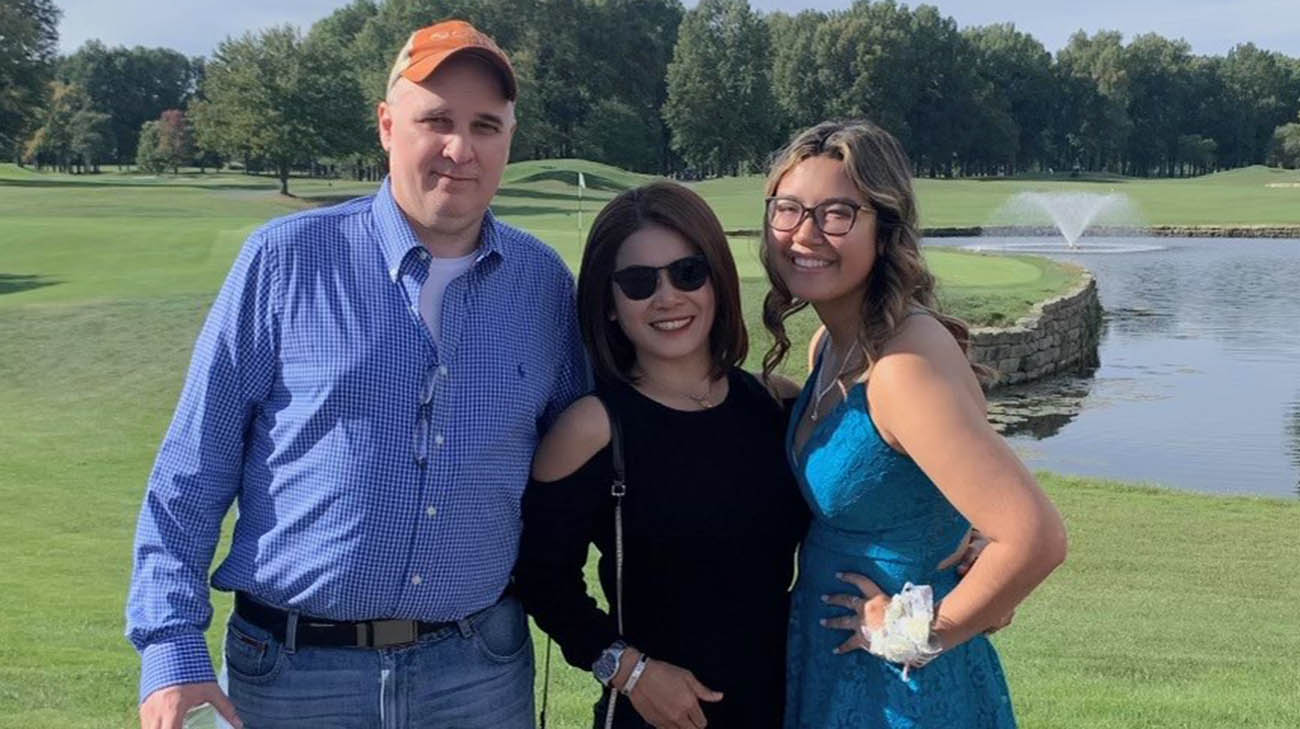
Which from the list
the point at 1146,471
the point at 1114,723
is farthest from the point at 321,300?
the point at 1146,471

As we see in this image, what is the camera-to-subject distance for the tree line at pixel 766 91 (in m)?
86.1

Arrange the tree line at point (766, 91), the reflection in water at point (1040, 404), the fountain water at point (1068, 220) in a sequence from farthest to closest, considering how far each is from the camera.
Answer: the tree line at point (766, 91) → the fountain water at point (1068, 220) → the reflection in water at point (1040, 404)

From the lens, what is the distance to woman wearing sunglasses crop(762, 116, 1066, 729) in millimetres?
2352

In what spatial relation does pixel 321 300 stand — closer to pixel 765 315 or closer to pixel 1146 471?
pixel 765 315

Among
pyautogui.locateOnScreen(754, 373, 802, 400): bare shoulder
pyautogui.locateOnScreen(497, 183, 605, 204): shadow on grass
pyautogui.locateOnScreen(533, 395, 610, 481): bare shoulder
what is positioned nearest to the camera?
pyautogui.locateOnScreen(533, 395, 610, 481): bare shoulder

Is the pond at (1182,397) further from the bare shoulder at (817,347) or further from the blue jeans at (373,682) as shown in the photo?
the blue jeans at (373,682)

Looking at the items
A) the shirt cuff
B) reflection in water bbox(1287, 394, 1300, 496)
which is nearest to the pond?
reflection in water bbox(1287, 394, 1300, 496)

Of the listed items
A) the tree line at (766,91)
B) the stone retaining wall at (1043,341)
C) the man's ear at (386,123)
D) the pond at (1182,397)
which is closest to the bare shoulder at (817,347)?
the man's ear at (386,123)

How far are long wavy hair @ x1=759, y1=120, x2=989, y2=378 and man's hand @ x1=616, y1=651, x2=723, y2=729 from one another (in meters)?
0.78

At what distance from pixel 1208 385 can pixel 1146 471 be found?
17.8ft

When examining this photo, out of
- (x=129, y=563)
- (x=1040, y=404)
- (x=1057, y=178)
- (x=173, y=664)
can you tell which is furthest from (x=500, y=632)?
(x=1057, y=178)

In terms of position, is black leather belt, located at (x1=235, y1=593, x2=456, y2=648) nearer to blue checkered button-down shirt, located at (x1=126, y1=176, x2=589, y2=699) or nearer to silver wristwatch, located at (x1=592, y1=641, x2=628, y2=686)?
blue checkered button-down shirt, located at (x1=126, y1=176, x2=589, y2=699)

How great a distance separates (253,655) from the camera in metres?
2.54

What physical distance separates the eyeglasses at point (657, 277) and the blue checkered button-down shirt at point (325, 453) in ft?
1.16
